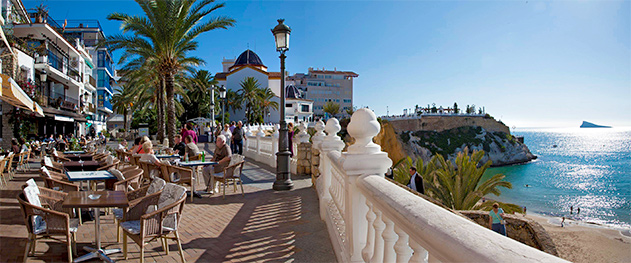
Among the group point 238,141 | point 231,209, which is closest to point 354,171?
point 231,209

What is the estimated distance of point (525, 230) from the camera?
10008 mm

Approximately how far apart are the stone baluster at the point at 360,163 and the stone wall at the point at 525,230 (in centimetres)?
666

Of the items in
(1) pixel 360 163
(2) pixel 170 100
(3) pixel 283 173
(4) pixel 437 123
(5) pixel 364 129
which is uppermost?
(2) pixel 170 100

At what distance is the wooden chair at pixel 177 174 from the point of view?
749cm

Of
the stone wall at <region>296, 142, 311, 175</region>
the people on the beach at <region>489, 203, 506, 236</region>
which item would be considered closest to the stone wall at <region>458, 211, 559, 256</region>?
the people on the beach at <region>489, 203, 506, 236</region>

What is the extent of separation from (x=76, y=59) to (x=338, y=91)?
8547cm

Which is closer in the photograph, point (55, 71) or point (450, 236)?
point (450, 236)

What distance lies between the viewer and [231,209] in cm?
689

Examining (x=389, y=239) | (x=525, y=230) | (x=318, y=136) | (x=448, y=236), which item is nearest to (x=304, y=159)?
(x=318, y=136)

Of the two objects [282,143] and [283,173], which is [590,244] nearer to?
[283,173]

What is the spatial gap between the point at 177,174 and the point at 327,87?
10733 centimetres

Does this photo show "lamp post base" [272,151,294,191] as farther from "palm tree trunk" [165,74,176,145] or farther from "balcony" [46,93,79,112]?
"balcony" [46,93,79,112]

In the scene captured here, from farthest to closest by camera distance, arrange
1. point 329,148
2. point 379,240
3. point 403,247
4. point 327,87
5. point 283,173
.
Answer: point 327,87 < point 283,173 < point 329,148 < point 379,240 < point 403,247

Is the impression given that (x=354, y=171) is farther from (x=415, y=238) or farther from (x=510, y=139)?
(x=510, y=139)
